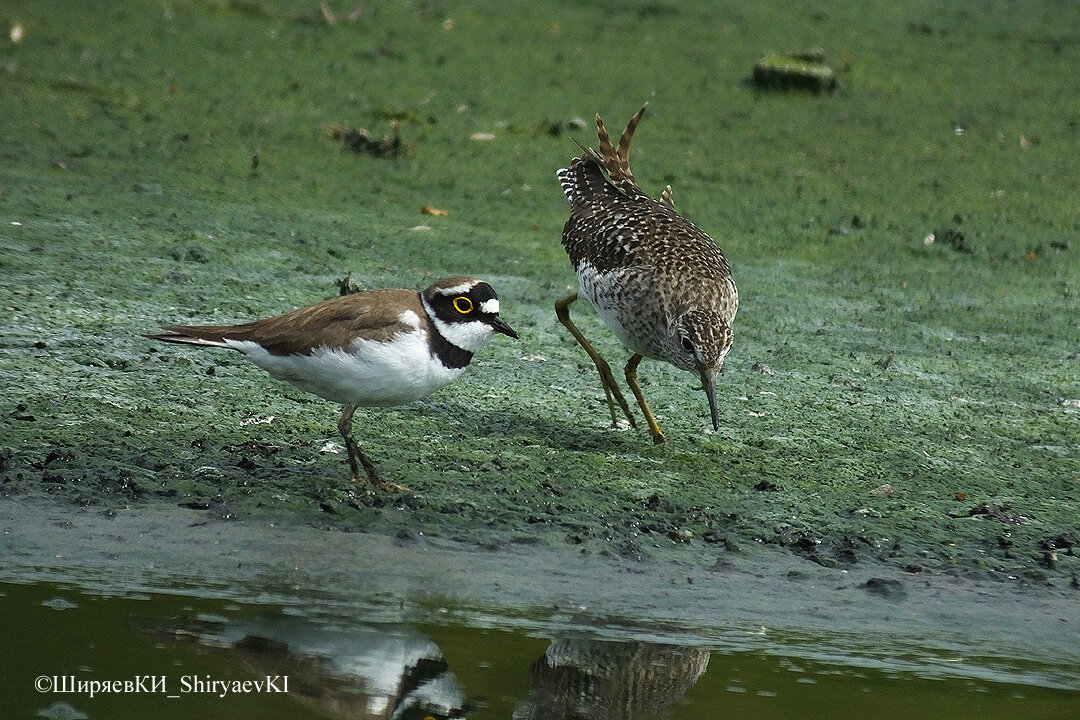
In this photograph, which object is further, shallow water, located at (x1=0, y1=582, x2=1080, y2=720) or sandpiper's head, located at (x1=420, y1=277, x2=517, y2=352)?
sandpiper's head, located at (x1=420, y1=277, x2=517, y2=352)

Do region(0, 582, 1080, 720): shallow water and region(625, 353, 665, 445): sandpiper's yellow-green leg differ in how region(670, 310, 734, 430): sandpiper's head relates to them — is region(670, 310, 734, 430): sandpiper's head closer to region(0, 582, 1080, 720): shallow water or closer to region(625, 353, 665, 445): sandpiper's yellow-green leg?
region(625, 353, 665, 445): sandpiper's yellow-green leg

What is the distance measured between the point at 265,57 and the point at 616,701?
11.3m

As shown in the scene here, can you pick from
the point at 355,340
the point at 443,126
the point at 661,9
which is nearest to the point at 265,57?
the point at 443,126

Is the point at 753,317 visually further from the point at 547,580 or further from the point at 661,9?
the point at 661,9

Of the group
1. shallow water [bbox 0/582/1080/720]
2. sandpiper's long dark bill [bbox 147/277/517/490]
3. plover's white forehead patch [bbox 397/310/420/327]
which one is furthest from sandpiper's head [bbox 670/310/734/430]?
shallow water [bbox 0/582/1080/720]

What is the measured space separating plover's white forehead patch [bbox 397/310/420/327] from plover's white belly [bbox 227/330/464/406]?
5 centimetres

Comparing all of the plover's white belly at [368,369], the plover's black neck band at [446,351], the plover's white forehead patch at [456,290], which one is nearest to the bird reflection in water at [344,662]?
the plover's white belly at [368,369]

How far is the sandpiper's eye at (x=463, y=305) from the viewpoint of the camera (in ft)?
21.2

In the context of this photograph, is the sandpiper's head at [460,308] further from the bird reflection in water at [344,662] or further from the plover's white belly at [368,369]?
the bird reflection in water at [344,662]

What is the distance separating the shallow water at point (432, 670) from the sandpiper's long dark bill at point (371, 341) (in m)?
1.20

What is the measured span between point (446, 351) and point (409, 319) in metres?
0.23

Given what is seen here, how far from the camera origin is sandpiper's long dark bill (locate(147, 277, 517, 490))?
6.25m

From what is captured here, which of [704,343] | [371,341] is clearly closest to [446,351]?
[371,341]

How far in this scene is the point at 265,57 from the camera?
48.9 feet
